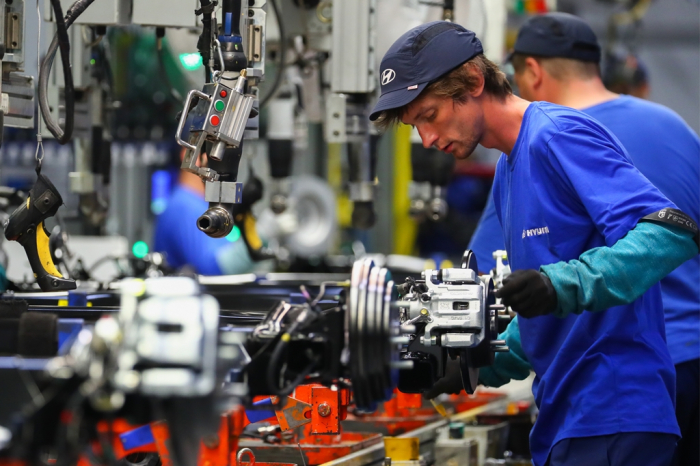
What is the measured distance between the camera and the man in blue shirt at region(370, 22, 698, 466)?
203cm

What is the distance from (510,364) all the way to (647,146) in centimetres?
99

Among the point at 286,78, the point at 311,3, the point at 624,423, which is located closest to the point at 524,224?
the point at 624,423

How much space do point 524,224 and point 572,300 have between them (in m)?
0.34

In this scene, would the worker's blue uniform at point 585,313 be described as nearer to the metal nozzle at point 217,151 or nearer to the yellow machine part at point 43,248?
the metal nozzle at point 217,151

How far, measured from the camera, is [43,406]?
5.32 ft

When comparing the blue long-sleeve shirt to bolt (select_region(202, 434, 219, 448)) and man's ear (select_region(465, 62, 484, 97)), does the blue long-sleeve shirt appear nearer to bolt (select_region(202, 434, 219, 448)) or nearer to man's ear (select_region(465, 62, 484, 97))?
man's ear (select_region(465, 62, 484, 97))

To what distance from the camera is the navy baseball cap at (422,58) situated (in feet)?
7.24

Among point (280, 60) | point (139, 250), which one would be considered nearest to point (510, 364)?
point (280, 60)

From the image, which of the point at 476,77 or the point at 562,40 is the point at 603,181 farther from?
the point at 562,40

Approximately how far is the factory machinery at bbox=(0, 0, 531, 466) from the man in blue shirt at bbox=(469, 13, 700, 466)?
54 centimetres

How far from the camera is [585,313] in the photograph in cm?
221

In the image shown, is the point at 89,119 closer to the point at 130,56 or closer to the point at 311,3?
the point at 311,3

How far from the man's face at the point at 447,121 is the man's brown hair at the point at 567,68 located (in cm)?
119

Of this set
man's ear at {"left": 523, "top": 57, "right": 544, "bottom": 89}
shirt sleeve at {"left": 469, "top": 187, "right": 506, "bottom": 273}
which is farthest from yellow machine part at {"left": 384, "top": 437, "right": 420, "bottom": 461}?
man's ear at {"left": 523, "top": 57, "right": 544, "bottom": 89}
